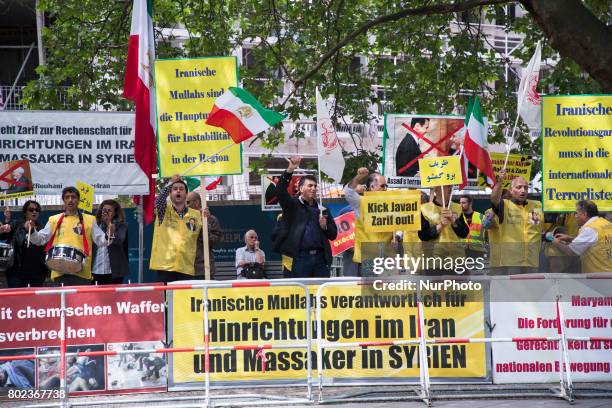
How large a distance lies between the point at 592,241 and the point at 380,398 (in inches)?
128

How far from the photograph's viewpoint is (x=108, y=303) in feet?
34.4

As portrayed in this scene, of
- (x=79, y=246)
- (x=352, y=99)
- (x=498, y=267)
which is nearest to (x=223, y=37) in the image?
(x=352, y=99)

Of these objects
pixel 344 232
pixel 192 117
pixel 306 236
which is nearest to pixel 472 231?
pixel 306 236

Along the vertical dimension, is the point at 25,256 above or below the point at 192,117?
below

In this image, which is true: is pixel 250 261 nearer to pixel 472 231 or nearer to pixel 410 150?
pixel 410 150

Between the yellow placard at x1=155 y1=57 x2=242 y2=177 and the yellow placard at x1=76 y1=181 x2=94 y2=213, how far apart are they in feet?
8.32

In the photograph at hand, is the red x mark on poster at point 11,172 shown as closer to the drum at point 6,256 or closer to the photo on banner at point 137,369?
the drum at point 6,256

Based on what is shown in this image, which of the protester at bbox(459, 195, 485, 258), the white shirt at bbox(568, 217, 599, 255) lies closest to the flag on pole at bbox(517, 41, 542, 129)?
the white shirt at bbox(568, 217, 599, 255)

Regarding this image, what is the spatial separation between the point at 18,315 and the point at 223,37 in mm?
10184

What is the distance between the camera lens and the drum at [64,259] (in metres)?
12.4

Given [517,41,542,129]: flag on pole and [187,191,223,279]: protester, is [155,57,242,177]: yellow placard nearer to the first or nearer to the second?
[187,191,223,279]: protester

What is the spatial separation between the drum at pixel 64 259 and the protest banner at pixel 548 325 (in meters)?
4.67

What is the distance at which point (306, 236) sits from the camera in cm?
1229

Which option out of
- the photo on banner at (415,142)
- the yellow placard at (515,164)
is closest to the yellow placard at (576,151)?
the photo on banner at (415,142)
